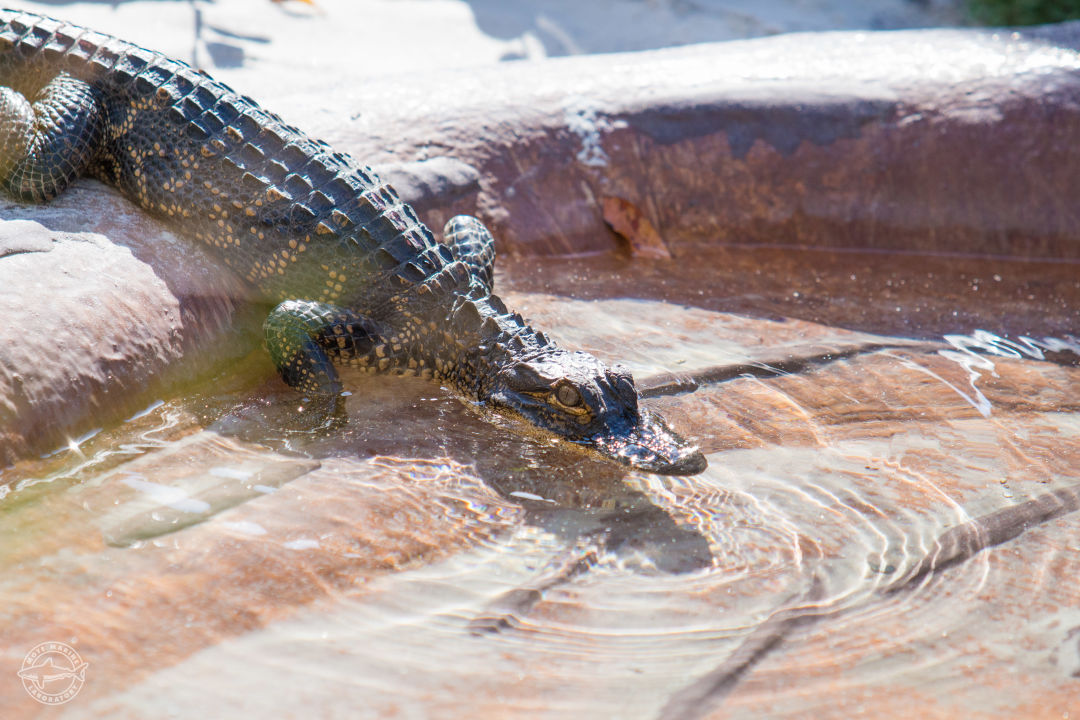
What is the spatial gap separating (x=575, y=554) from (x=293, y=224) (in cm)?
194

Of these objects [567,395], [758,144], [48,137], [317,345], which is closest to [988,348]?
[758,144]

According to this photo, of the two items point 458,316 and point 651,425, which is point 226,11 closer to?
point 458,316

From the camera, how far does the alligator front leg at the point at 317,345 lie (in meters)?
3.32

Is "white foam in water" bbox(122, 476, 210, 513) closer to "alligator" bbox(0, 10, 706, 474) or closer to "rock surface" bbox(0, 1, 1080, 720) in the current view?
"rock surface" bbox(0, 1, 1080, 720)

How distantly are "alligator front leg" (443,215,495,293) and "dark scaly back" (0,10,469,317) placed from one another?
13.3 inches

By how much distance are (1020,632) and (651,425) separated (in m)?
1.27

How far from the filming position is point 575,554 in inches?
101

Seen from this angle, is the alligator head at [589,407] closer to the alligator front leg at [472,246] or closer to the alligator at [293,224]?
the alligator at [293,224]

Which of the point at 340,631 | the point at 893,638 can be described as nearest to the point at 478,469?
the point at 340,631

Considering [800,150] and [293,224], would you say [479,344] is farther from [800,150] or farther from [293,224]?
[800,150]

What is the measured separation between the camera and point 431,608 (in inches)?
89.7

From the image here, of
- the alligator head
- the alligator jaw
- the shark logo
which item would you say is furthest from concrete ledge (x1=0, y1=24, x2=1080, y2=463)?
the shark logo

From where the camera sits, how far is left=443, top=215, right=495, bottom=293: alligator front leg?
406 cm

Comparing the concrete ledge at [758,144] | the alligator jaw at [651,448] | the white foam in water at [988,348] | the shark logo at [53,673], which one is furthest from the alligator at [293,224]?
the white foam in water at [988,348]
